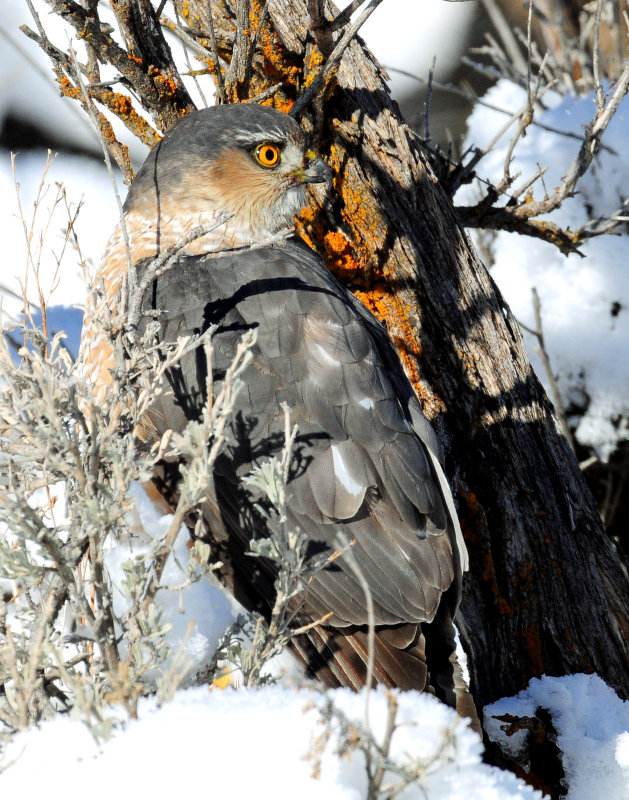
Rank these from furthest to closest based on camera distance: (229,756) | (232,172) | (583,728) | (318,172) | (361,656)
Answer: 1. (232,172)
2. (318,172)
3. (583,728)
4. (361,656)
5. (229,756)

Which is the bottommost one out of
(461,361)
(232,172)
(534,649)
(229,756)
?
(534,649)

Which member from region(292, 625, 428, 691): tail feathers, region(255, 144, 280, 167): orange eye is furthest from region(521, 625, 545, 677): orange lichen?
region(255, 144, 280, 167): orange eye

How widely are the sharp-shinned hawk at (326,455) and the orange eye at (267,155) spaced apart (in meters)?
0.54

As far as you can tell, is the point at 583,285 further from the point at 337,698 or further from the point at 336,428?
the point at 337,698

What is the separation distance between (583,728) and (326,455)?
55.2 inches

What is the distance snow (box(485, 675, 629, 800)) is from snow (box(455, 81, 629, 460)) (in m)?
2.45

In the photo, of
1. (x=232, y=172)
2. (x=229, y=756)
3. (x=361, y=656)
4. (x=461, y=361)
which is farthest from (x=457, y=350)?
(x=229, y=756)

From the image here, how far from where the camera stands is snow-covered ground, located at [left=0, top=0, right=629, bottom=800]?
1.33 metres

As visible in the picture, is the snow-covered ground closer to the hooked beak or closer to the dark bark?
the dark bark

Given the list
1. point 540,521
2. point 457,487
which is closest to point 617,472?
point 540,521

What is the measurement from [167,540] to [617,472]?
427cm

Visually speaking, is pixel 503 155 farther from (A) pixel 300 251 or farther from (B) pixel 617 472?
(A) pixel 300 251

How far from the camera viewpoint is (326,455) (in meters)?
2.29

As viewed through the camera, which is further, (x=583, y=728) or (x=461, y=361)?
(x=461, y=361)
